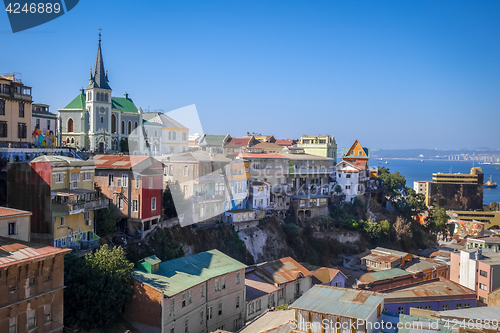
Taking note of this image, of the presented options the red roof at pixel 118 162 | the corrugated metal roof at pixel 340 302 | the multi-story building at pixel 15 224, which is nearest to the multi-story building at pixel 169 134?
the red roof at pixel 118 162

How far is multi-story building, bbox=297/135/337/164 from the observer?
6247 centimetres

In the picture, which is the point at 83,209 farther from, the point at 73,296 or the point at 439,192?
the point at 439,192

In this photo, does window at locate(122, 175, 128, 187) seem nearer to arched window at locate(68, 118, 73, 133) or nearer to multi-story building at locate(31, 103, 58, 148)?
multi-story building at locate(31, 103, 58, 148)

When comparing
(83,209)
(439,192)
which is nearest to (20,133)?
(83,209)

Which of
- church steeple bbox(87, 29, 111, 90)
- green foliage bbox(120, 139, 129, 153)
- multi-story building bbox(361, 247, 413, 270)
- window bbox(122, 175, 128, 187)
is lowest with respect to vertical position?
multi-story building bbox(361, 247, 413, 270)

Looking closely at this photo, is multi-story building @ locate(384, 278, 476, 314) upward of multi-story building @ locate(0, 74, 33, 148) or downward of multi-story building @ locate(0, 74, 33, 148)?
downward

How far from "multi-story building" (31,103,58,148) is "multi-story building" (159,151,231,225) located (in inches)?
373

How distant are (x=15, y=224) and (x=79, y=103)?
2774 centimetres

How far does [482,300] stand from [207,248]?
21.3m

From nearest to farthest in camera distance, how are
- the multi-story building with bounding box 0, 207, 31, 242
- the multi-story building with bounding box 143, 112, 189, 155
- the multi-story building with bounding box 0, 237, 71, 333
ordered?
the multi-story building with bounding box 0, 237, 71, 333 → the multi-story building with bounding box 0, 207, 31, 242 → the multi-story building with bounding box 143, 112, 189, 155

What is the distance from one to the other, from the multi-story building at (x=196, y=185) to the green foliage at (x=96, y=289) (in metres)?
13.0

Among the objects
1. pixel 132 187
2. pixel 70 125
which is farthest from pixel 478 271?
pixel 70 125

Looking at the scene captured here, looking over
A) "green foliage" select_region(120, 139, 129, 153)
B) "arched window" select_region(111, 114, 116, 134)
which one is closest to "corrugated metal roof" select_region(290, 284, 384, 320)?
"green foliage" select_region(120, 139, 129, 153)

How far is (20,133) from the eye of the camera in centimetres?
3183
